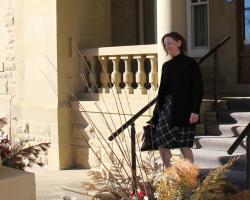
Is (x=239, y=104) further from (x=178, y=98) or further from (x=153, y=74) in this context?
(x=178, y=98)

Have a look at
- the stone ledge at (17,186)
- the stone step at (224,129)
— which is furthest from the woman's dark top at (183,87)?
the stone ledge at (17,186)

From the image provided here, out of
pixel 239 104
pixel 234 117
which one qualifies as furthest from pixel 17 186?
pixel 239 104

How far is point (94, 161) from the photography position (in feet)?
29.2

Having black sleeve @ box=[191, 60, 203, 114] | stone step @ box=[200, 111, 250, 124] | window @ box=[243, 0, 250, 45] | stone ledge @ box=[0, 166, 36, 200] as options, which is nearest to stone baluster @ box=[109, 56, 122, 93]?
stone step @ box=[200, 111, 250, 124]

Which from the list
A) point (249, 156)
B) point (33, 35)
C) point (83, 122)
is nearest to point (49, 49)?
point (33, 35)

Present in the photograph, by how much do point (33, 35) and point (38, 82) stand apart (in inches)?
33.5

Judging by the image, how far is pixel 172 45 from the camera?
5520 mm

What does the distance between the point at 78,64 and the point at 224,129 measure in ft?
10.5

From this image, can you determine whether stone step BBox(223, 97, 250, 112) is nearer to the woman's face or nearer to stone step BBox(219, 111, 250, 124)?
stone step BBox(219, 111, 250, 124)

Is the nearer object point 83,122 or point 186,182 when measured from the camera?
point 186,182

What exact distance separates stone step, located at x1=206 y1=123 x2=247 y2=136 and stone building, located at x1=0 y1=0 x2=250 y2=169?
1335 millimetres

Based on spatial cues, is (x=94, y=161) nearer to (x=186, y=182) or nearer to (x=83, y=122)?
(x=83, y=122)

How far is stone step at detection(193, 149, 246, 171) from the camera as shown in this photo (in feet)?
21.0

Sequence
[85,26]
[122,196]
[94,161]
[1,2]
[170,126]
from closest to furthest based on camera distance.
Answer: [122,196] → [170,126] → [94,161] → [85,26] → [1,2]
